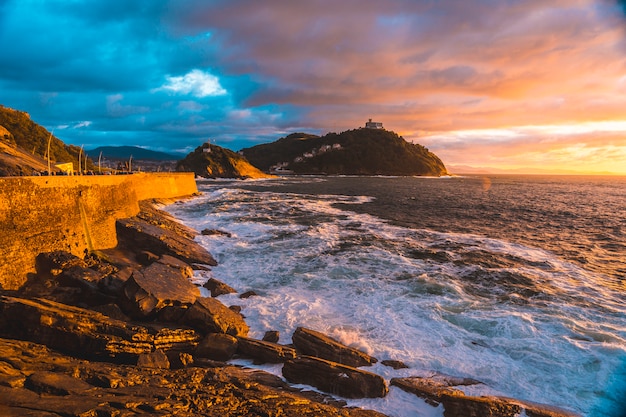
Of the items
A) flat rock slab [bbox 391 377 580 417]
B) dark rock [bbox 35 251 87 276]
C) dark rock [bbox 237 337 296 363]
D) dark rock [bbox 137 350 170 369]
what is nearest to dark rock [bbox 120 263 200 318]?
dark rock [bbox 137 350 170 369]

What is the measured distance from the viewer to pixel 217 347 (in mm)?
9672

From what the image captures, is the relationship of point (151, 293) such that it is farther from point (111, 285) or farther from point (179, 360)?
point (179, 360)

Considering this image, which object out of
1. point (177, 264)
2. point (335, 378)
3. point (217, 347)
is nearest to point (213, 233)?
point (177, 264)

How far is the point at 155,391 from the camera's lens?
7.00 meters

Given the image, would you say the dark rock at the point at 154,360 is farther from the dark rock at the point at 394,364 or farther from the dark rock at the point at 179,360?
the dark rock at the point at 394,364

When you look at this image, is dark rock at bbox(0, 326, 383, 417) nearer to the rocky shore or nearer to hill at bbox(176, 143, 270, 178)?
the rocky shore

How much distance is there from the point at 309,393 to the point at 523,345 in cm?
720

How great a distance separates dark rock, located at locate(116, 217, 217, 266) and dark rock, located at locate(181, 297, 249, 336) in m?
8.53

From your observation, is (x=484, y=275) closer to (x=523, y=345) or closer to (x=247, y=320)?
(x=523, y=345)

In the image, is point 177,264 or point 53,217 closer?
point 53,217

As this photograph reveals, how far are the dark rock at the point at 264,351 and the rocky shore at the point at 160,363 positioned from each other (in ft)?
0.09

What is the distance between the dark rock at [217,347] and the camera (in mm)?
9609

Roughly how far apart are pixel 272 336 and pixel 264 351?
1245 mm

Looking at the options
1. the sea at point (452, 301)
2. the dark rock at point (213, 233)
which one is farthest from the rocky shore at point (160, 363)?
→ the dark rock at point (213, 233)
